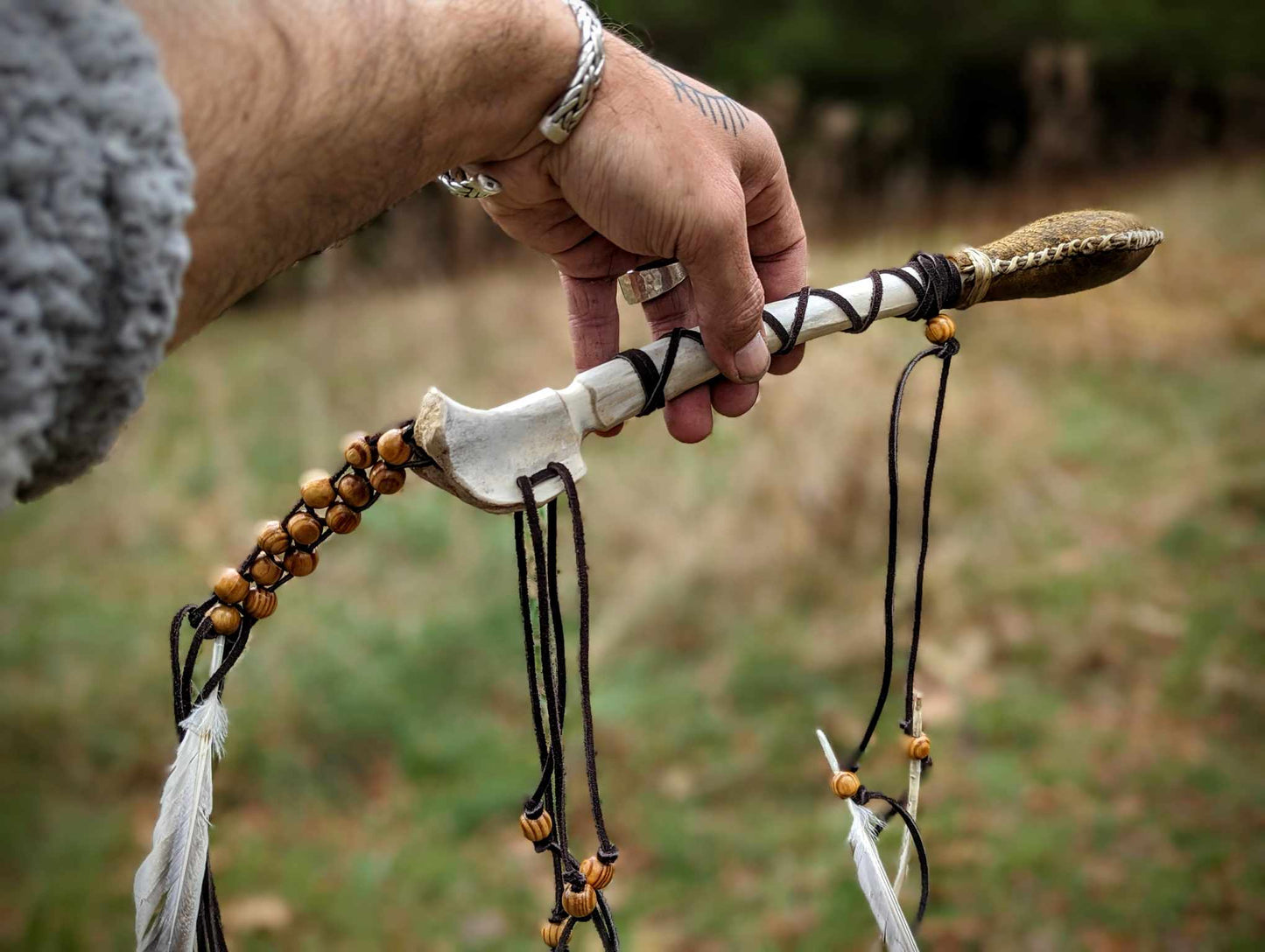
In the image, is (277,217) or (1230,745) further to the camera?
(1230,745)

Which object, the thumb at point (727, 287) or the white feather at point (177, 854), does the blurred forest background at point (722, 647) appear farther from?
the white feather at point (177, 854)

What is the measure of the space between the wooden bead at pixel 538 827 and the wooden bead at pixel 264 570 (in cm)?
42

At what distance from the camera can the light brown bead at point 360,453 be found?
124 cm

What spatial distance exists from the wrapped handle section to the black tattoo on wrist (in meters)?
0.37

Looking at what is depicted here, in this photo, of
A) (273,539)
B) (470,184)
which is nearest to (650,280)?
(470,184)

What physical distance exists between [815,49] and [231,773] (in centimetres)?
616

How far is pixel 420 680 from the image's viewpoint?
3.56 m

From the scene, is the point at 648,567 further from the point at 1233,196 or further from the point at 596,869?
the point at 1233,196

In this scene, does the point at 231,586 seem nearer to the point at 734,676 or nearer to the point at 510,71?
the point at 510,71

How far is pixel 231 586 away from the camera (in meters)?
1.22

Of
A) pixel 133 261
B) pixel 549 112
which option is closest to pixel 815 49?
pixel 549 112

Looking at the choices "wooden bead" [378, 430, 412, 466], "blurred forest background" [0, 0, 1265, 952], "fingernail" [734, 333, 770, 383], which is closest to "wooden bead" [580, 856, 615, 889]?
"wooden bead" [378, 430, 412, 466]

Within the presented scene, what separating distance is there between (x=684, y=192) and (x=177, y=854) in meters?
0.96

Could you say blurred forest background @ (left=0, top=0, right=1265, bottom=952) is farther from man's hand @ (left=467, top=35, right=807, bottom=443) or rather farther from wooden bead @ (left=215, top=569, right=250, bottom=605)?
wooden bead @ (left=215, top=569, right=250, bottom=605)
